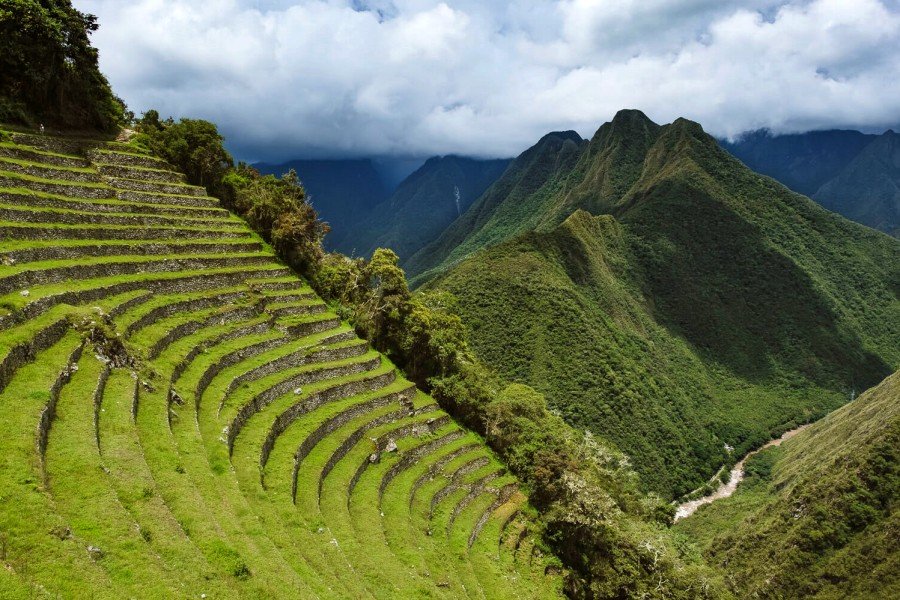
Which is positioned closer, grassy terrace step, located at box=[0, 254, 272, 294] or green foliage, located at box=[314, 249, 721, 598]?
grassy terrace step, located at box=[0, 254, 272, 294]

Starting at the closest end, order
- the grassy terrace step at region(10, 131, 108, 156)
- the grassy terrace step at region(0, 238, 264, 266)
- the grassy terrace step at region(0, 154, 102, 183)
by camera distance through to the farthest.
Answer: the grassy terrace step at region(0, 238, 264, 266), the grassy terrace step at region(0, 154, 102, 183), the grassy terrace step at region(10, 131, 108, 156)

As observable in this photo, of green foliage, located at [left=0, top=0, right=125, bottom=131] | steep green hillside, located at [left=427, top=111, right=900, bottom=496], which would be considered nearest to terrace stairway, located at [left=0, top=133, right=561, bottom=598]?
green foliage, located at [left=0, top=0, right=125, bottom=131]

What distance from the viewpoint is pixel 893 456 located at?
5234cm

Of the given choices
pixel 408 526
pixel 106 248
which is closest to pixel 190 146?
pixel 106 248

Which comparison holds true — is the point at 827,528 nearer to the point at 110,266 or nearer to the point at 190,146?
the point at 110,266

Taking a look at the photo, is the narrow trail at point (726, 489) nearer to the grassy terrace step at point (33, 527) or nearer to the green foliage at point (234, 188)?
the green foliage at point (234, 188)

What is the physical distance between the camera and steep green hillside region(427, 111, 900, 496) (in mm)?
78125

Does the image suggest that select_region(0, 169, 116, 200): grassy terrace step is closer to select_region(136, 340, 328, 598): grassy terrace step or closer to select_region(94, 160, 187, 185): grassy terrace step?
select_region(94, 160, 187, 185): grassy terrace step

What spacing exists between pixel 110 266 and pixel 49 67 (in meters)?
15.6

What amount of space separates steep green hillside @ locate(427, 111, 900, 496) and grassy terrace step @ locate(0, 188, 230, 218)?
54.6 m

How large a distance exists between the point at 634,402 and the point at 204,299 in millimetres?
68184

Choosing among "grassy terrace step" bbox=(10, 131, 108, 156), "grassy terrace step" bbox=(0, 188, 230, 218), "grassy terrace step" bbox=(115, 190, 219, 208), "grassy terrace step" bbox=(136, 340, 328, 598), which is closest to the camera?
"grassy terrace step" bbox=(136, 340, 328, 598)

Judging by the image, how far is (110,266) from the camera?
22.6 m

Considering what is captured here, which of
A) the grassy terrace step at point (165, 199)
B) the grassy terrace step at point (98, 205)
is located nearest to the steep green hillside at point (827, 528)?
the grassy terrace step at point (98, 205)
